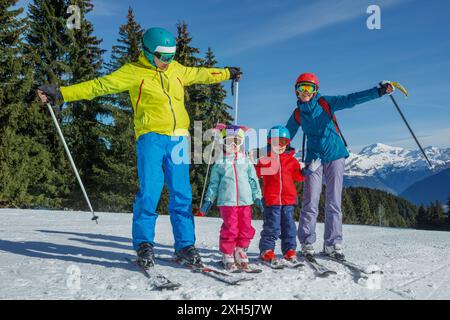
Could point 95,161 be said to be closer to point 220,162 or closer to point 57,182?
point 57,182

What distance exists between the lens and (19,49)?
21438 mm

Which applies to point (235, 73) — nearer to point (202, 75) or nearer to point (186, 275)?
point (202, 75)

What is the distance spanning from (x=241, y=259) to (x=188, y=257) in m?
0.58

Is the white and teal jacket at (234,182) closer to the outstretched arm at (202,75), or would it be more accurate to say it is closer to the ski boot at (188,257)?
the ski boot at (188,257)

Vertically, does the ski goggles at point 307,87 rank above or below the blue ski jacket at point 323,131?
above

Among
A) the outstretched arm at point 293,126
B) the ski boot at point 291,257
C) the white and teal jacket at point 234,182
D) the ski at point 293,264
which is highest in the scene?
the outstretched arm at point 293,126

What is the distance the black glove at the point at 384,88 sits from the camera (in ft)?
15.5

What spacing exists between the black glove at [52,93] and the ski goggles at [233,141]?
1877 mm

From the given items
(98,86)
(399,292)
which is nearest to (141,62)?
(98,86)

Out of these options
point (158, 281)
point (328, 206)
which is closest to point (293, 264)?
point (328, 206)

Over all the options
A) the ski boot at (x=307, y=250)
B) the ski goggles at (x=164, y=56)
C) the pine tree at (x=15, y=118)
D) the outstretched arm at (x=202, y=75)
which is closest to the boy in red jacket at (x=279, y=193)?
the ski boot at (x=307, y=250)

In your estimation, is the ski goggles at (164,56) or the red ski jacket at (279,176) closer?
the ski goggles at (164,56)

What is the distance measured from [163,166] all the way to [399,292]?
106 inches

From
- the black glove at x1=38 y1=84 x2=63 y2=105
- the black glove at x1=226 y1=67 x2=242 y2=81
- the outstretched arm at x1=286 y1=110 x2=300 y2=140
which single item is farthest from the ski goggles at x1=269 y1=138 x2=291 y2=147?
the black glove at x1=38 y1=84 x2=63 y2=105
